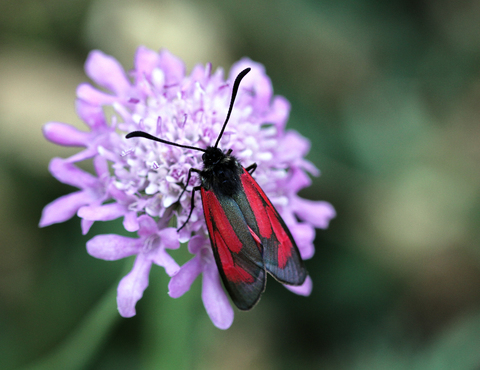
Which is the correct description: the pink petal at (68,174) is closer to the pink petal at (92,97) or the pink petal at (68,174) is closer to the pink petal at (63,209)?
the pink petal at (63,209)

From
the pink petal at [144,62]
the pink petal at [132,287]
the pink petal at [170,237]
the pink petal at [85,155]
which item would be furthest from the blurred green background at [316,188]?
the pink petal at [144,62]

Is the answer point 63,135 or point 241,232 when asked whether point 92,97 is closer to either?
point 63,135

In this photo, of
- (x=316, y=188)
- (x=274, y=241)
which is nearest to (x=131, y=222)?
(x=274, y=241)

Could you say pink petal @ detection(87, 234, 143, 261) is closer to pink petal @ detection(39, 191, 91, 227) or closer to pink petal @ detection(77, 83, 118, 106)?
pink petal @ detection(39, 191, 91, 227)

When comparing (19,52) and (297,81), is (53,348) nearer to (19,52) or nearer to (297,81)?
(19,52)

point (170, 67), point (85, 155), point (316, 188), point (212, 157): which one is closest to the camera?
point (212, 157)

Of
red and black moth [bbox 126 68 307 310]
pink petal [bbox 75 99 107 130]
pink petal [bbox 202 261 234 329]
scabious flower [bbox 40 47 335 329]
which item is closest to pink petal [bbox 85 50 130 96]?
scabious flower [bbox 40 47 335 329]
